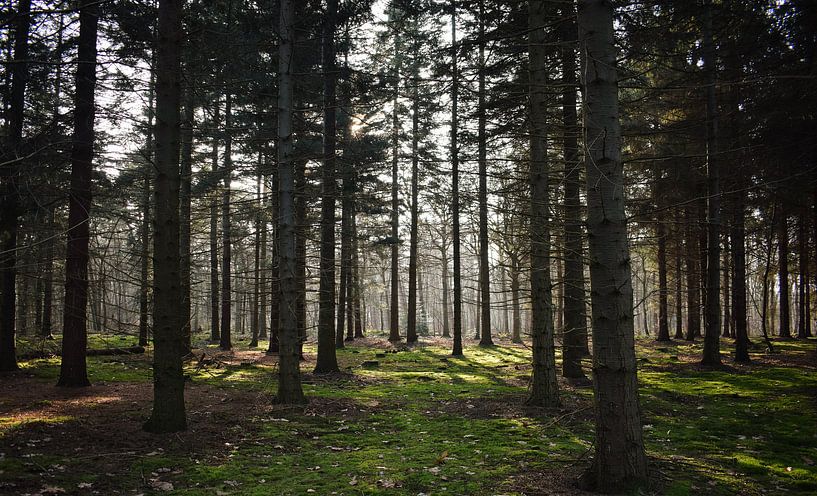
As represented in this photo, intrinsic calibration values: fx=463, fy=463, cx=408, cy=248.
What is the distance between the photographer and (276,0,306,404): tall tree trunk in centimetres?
910

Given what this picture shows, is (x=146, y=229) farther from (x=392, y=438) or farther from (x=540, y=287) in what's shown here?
(x=540, y=287)

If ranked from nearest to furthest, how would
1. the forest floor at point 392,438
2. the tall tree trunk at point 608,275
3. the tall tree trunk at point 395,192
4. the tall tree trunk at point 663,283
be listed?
1. the tall tree trunk at point 608,275
2. the forest floor at point 392,438
3. the tall tree trunk at point 663,283
4. the tall tree trunk at point 395,192

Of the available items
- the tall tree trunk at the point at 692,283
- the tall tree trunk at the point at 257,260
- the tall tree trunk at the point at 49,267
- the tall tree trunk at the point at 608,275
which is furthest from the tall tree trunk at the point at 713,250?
the tall tree trunk at the point at 49,267

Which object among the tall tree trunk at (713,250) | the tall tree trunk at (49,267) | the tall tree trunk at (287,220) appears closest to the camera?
the tall tree trunk at (49,267)

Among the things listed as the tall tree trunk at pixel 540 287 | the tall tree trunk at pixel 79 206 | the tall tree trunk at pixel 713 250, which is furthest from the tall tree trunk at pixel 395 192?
the tall tree trunk at pixel 540 287

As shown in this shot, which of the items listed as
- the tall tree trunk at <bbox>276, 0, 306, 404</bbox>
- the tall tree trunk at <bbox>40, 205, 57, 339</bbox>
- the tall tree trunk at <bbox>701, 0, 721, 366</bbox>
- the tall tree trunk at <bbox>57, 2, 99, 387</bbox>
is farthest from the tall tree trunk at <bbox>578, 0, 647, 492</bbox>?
the tall tree trunk at <bbox>701, 0, 721, 366</bbox>

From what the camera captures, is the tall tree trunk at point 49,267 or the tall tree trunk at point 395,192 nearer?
the tall tree trunk at point 49,267

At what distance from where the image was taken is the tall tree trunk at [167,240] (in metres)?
6.65

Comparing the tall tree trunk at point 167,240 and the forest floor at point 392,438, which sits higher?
the tall tree trunk at point 167,240

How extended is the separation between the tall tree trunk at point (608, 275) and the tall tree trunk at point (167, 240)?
5.63 meters

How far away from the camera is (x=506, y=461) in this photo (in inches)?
221

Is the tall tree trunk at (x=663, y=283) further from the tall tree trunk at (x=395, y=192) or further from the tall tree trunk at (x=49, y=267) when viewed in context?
the tall tree trunk at (x=49, y=267)

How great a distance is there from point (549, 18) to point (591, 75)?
607 centimetres

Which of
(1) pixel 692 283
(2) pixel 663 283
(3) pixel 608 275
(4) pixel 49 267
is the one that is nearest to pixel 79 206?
(4) pixel 49 267
